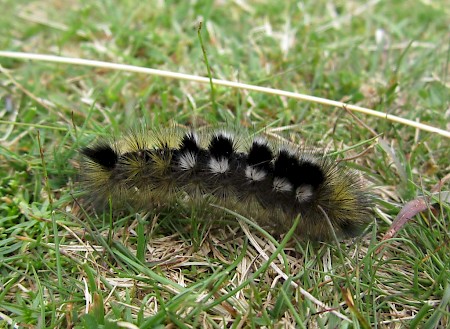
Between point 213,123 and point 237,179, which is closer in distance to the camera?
point 237,179

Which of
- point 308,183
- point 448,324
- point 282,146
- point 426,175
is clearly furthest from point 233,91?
point 448,324

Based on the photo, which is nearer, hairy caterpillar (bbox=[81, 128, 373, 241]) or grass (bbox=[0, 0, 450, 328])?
grass (bbox=[0, 0, 450, 328])

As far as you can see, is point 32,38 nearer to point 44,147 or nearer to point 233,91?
point 44,147

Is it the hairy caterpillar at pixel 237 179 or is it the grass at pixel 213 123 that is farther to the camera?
the hairy caterpillar at pixel 237 179
